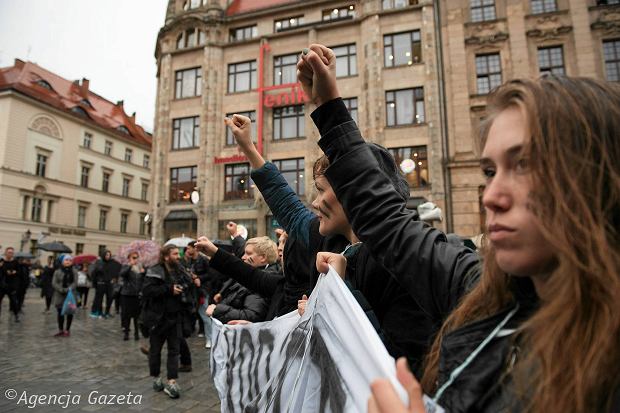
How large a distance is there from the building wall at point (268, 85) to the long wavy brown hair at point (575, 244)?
63.7 ft

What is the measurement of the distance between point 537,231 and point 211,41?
89.9 ft

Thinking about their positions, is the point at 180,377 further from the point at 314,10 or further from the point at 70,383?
the point at 314,10

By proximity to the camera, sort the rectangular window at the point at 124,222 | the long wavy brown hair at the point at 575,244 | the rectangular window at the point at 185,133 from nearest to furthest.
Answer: the long wavy brown hair at the point at 575,244 < the rectangular window at the point at 185,133 < the rectangular window at the point at 124,222

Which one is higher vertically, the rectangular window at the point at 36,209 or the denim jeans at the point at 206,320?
the rectangular window at the point at 36,209

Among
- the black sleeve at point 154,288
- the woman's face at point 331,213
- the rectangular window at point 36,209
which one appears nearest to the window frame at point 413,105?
the black sleeve at point 154,288

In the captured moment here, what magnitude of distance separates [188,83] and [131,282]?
62.5ft

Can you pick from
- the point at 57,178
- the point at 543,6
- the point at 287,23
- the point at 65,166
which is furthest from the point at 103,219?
the point at 543,6

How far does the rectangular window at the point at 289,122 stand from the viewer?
77.0ft

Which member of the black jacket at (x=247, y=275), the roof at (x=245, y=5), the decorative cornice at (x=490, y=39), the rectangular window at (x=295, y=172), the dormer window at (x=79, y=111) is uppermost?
the roof at (x=245, y=5)

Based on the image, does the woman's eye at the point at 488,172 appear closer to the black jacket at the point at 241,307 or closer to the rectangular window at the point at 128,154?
the black jacket at the point at 241,307

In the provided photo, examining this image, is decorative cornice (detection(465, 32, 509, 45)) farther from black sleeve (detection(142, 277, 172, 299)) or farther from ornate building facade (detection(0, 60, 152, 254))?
ornate building facade (detection(0, 60, 152, 254))

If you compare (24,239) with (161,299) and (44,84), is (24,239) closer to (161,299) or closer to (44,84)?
(44,84)

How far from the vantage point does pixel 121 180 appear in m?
44.1

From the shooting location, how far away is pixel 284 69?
80.6 feet
